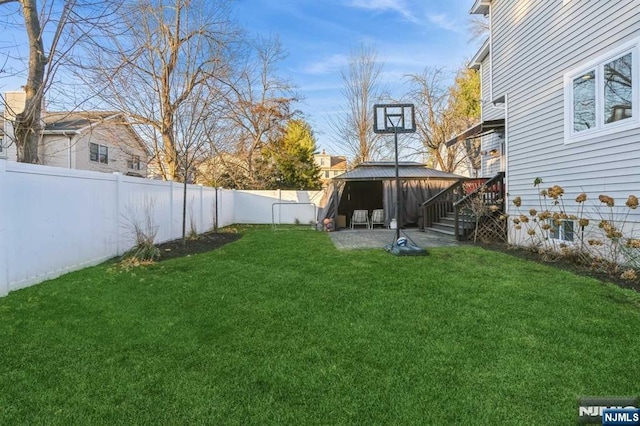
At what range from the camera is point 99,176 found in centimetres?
646

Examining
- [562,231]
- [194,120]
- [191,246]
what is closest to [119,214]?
[191,246]

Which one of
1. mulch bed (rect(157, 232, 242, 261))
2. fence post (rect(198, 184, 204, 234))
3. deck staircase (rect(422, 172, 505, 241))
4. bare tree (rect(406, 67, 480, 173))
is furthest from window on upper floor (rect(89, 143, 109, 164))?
bare tree (rect(406, 67, 480, 173))

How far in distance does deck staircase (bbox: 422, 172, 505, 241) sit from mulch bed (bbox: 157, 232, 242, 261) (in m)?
6.16

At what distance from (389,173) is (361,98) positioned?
1208cm

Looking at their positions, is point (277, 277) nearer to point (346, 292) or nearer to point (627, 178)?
point (346, 292)

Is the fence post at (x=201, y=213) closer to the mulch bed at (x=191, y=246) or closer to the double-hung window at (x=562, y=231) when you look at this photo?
the mulch bed at (x=191, y=246)

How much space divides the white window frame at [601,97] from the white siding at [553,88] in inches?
4.0

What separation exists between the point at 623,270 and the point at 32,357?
23.1 ft

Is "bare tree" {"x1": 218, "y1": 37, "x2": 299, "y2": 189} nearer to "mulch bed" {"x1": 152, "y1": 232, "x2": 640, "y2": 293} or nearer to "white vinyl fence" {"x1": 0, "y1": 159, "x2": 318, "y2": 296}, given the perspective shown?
"mulch bed" {"x1": 152, "y1": 232, "x2": 640, "y2": 293}

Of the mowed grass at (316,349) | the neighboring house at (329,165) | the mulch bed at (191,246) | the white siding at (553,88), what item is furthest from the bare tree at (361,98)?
the neighboring house at (329,165)

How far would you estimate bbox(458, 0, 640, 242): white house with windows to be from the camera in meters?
5.45

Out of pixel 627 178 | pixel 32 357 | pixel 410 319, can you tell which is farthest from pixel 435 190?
pixel 32 357

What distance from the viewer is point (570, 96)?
6562 mm

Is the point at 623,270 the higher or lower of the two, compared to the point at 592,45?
lower
